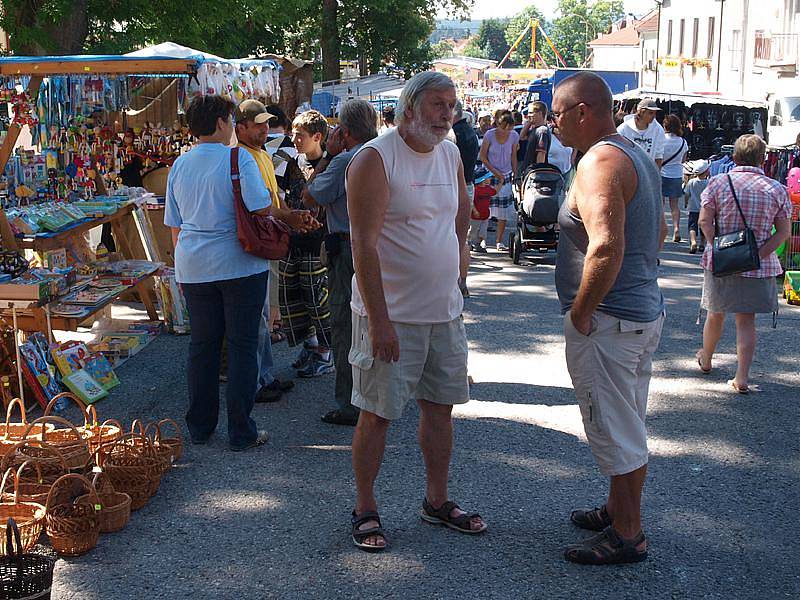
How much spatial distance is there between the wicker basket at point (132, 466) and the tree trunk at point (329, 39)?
30.3 m

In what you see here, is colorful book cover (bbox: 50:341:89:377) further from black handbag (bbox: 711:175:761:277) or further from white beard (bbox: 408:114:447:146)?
black handbag (bbox: 711:175:761:277)

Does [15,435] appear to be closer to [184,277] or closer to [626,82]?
[184,277]

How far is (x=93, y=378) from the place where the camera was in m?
6.63

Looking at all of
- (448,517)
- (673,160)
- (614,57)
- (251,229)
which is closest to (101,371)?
(251,229)

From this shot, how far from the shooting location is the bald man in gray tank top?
364cm

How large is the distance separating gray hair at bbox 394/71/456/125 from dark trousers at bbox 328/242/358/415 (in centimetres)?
180

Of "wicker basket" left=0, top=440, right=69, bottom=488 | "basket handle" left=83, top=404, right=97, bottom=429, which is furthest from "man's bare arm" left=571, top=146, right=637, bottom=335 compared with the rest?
"basket handle" left=83, top=404, right=97, bottom=429

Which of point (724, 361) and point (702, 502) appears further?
point (724, 361)

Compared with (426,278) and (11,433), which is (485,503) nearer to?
(426,278)

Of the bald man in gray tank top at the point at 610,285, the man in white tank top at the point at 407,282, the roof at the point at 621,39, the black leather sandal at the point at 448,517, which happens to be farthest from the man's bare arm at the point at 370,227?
the roof at the point at 621,39

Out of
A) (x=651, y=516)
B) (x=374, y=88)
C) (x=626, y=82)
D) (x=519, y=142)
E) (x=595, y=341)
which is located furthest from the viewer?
(x=626, y=82)

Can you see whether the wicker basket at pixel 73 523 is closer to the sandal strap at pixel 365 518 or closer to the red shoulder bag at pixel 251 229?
the sandal strap at pixel 365 518

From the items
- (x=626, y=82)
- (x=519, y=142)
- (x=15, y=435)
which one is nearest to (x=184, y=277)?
(x=15, y=435)

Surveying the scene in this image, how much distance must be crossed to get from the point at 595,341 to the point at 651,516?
1.17 meters
